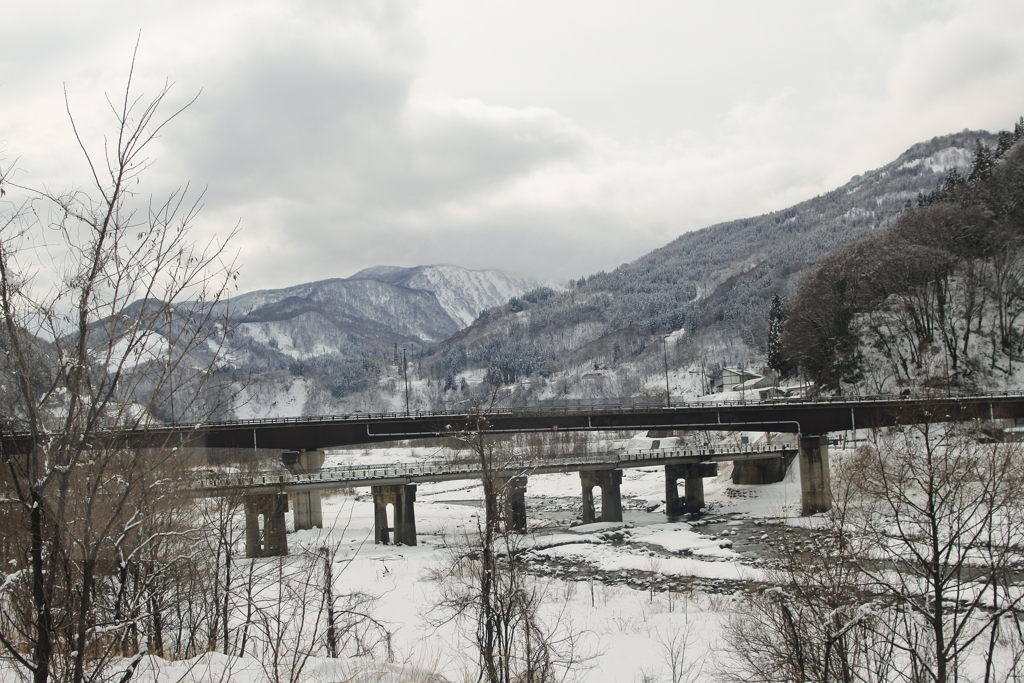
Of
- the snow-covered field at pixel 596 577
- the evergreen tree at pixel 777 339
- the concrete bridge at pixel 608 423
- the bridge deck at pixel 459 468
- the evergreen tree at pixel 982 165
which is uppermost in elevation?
the evergreen tree at pixel 982 165

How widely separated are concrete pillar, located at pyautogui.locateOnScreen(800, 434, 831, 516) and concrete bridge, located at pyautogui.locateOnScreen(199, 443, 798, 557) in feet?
17.2

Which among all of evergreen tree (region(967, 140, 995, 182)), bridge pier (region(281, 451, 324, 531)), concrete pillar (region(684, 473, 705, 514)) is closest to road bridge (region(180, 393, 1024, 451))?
bridge pier (region(281, 451, 324, 531))

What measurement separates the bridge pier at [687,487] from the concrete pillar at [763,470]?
6224 mm

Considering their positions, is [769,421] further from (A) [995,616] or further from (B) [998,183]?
(A) [995,616]

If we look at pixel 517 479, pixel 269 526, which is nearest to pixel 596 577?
pixel 517 479

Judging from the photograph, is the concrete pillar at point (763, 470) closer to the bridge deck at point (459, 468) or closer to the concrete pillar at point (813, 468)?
the bridge deck at point (459, 468)

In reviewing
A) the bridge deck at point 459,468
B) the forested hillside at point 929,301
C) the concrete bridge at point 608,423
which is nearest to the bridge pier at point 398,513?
the concrete bridge at point 608,423

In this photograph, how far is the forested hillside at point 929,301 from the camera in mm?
78188

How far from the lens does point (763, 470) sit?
237 feet

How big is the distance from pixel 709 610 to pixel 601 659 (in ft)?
29.6

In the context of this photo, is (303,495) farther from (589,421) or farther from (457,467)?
(589,421)

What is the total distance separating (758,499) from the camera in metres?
67.5

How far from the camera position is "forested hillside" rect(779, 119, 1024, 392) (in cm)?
7819

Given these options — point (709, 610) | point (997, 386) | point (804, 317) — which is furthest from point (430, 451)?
point (709, 610)
